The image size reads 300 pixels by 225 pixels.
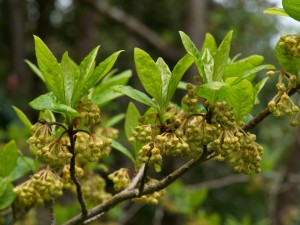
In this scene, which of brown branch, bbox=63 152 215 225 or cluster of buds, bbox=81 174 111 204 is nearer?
brown branch, bbox=63 152 215 225

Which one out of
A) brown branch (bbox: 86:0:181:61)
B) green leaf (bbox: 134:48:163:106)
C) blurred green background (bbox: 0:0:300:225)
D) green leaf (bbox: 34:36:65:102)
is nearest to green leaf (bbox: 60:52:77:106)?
green leaf (bbox: 34:36:65:102)

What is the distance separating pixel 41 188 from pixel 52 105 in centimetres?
25

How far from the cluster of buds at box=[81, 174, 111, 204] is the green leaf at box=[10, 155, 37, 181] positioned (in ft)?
0.46

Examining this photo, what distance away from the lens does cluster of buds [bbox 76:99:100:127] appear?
921mm

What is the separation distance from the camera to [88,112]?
928 mm

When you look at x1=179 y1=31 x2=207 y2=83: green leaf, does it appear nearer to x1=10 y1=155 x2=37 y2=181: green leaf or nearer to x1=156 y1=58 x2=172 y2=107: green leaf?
x1=156 y1=58 x2=172 y2=107: green leaf

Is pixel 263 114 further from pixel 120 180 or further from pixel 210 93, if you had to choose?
pixel 120 180

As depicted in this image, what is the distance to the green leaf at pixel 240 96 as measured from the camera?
95cm

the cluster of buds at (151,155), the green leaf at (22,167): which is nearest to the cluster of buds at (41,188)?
the green leaf at (22,167)

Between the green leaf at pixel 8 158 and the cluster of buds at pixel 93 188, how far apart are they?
7.3 inches

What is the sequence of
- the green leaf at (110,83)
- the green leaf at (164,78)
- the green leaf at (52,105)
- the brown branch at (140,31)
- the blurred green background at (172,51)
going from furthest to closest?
the brown branch at (140,31), the blurred green background at (172,51), the green leaf at (110,83), the green leaf at (164,78), the green leaf at (52,105)

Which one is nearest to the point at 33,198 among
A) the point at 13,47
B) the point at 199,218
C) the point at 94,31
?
the point at 199,218

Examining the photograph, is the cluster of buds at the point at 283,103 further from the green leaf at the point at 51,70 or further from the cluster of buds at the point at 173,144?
the green leaf at the point at 51,70

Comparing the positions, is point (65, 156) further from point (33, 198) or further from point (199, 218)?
point (199, 218)
